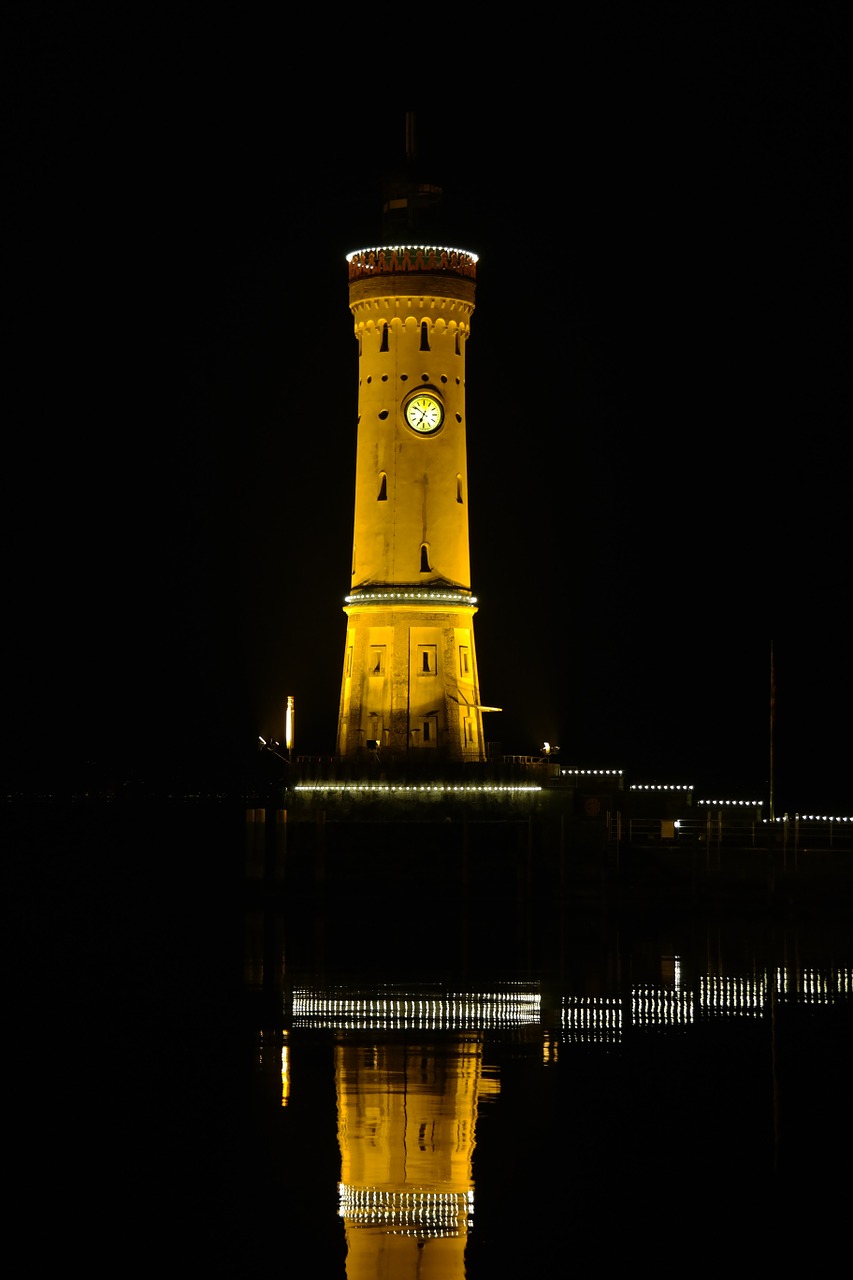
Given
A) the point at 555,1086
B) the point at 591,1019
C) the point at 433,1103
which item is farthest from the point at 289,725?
the point at 433,1103

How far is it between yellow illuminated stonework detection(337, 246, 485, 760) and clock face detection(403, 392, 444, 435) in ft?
0.10

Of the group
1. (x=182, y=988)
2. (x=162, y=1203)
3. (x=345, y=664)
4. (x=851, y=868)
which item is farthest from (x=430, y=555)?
(x=162, y=1203)

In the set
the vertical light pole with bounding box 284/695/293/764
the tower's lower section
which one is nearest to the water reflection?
the tower's lower section

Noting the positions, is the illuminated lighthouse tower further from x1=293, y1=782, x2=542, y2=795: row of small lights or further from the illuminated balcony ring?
x1=293, y1=782, x2=542, y2=795: row of small lights

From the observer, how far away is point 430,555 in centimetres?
6875

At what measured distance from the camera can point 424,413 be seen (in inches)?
2729

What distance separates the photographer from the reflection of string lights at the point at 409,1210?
2506 centimetres

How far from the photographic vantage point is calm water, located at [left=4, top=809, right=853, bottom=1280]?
25.2 m

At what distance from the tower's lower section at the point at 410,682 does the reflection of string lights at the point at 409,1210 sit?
4107cm

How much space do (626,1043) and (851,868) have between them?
26878 millimetres

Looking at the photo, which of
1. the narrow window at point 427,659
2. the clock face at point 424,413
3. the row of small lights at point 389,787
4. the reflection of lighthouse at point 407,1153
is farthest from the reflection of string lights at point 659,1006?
the clock face at point 424,413

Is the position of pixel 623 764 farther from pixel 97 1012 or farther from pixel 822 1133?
pixel 822 1133

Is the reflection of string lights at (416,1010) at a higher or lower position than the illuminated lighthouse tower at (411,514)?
lower

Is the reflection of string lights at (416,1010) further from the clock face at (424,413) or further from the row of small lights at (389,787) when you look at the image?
the clock face at (424,413)
